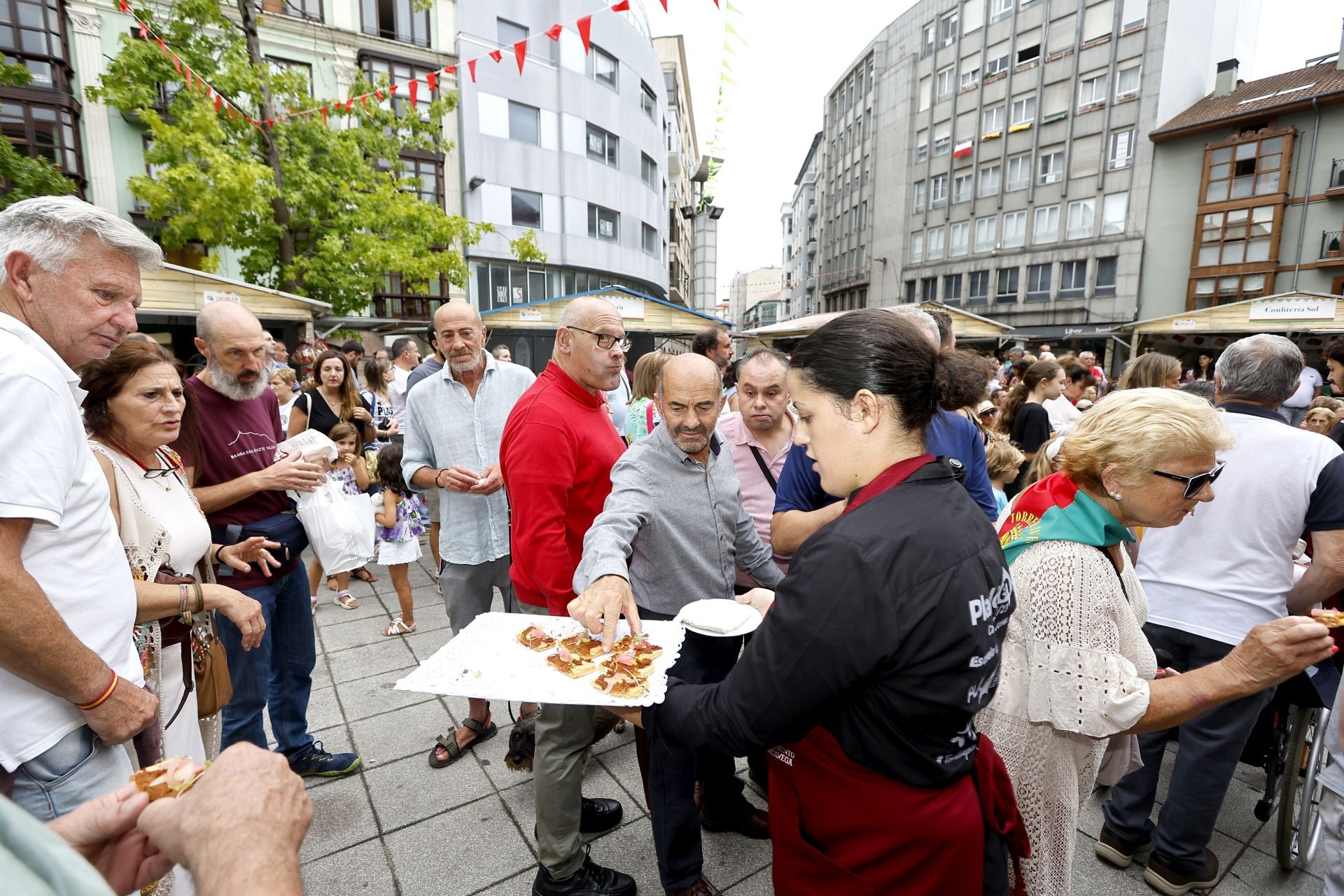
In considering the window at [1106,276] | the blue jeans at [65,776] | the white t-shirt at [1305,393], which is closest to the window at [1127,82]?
the window at [1106,276]

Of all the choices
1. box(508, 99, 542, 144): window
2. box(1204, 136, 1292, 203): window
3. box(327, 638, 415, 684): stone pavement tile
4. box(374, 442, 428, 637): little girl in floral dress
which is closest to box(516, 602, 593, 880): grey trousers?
box(327, 638, 415, 684): stone pavement tile

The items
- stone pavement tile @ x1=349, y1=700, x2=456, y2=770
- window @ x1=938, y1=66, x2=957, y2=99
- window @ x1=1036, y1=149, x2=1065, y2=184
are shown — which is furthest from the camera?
window @ x1=938, y1=66, x2=957, y2=99

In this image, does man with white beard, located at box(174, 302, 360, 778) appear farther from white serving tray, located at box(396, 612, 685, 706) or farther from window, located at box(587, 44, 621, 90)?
window, located at box(587, 44, 621, 90)

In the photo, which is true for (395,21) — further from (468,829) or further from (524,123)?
(468,829)

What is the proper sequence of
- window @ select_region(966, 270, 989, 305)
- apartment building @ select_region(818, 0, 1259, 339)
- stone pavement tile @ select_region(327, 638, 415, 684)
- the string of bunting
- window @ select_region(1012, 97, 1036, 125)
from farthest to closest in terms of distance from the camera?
window @ select_region(966, 270, 989, 305) → window @ select_region(1012, 97, 1036, 125) → apartment building @ select_region(818, 0, 1259, 339) → the string of bunting → stone pavement tile @ select_region(327, 638, 415, 684)

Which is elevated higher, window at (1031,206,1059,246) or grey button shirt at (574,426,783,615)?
window at (1031,206,1059,246)

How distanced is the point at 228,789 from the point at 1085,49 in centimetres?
4075

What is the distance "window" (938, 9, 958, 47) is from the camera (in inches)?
1374

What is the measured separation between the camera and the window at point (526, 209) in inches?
986

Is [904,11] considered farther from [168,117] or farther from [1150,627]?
[1150,627]

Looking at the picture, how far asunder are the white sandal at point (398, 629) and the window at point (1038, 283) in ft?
117

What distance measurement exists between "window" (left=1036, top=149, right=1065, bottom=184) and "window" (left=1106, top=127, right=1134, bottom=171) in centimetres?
198

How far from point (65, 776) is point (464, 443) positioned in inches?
89.3

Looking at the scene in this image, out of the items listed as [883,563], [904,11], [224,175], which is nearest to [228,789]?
[883,563]
